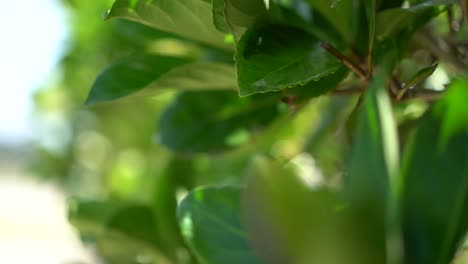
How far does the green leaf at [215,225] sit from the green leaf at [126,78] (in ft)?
0.41

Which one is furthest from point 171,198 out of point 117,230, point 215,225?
point 215,225

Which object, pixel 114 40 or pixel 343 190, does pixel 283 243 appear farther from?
pixel 114 40

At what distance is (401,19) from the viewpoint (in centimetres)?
45

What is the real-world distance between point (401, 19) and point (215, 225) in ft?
0.59

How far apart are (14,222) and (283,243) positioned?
406cm

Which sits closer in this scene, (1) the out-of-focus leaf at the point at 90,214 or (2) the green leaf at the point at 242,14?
(2) the green leaf at the point at 242,14

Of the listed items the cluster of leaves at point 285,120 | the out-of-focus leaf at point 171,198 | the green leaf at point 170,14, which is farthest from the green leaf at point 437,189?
the out-of-focus leaf at point 171,198

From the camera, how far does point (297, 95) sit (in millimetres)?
476

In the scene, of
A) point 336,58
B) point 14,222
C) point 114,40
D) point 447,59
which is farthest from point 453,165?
point 14,222

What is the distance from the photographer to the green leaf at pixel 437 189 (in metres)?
0.28

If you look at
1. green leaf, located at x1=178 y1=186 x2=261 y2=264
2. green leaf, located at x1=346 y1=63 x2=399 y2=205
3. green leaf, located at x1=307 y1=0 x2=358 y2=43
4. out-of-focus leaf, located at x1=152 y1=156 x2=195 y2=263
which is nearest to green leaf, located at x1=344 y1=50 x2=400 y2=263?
green leaf, located at x1=346 y1=63 x2=399 y2=205

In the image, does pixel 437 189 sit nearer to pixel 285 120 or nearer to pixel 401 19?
pixel 401 19

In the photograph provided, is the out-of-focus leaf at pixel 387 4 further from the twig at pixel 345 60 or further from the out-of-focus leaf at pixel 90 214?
the out-of-focus leaf at pixel 90 214

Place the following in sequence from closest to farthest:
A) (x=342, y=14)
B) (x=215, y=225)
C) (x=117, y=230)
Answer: (x=215, y=225)
(x=342, y=14)
(x=117, y=230)
